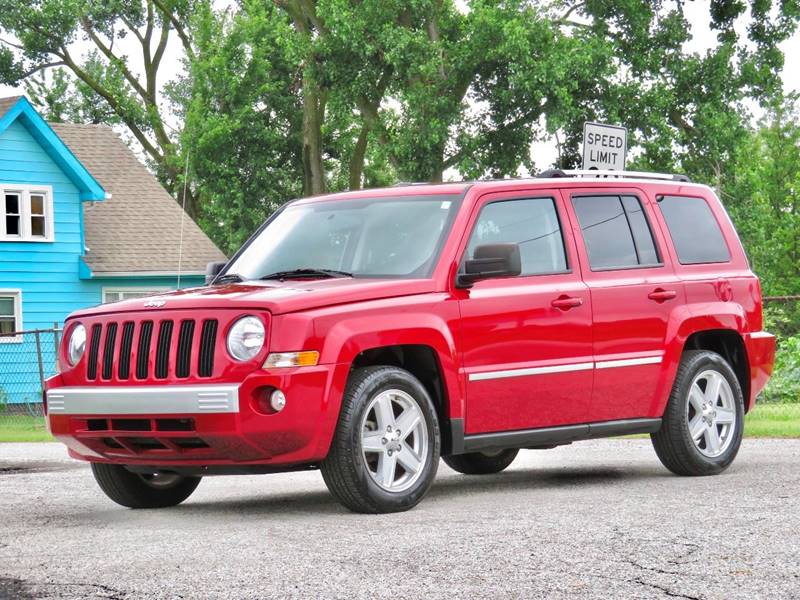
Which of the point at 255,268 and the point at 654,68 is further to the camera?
the point at 654,68

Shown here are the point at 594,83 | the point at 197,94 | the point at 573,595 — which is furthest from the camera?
the point at 197,94

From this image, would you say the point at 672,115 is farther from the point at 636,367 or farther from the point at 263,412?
the point at 263,412

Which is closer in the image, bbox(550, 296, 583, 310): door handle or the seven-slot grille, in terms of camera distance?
the seven-slot grille

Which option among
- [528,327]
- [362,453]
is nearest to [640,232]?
[528,327]

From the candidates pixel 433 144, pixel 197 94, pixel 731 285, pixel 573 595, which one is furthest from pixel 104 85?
pixel 573 595

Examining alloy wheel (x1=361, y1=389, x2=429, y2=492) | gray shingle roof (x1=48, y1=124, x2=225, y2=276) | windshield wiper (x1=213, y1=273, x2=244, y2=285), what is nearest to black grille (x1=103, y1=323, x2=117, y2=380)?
windshield wiper (x1=213, y1=273, x2=244, y2=285)

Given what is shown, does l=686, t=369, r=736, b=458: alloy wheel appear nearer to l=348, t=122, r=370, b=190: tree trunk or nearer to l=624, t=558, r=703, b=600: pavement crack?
l=624, t=558, r=703, b=600: pavement crack

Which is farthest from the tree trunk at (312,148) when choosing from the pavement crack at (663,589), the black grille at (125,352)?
the pavement crack at (663,589)

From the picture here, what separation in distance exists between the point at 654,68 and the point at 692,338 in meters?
24.3

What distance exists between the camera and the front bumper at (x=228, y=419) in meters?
8.02

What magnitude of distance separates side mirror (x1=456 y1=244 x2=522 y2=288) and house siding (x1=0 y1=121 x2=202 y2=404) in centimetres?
2511

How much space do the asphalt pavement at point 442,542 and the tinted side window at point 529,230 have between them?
150cm

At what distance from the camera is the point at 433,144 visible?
110 ft

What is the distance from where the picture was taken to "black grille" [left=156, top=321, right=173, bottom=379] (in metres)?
8.30
